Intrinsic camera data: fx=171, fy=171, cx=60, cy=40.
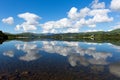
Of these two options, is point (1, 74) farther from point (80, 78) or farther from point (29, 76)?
point (80, 78)

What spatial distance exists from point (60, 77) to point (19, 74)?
655cm

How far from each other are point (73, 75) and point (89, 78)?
2.63 metres

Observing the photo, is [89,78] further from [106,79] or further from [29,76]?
[29,76]

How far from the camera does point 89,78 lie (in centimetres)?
2523

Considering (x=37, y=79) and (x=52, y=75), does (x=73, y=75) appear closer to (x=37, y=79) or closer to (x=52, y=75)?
(x=52, y=75)

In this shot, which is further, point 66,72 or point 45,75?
point 66,72

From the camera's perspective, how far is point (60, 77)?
83.2 ft

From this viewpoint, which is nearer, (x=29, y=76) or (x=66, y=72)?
(x=29, y=76)

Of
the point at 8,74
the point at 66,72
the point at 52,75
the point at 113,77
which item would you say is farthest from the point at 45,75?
the point at 113,77

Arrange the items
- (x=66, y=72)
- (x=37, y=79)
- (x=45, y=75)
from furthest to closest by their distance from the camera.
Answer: (x=66, y=72) → (x=45, y=75) → (x=37, y=79)

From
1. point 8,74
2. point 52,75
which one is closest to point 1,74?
point 8,74

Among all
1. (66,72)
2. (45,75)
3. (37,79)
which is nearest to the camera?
(37,79)

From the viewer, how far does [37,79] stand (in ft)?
79.3

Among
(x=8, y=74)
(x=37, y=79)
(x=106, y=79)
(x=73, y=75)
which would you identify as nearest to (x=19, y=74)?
(x=8, y=74)
